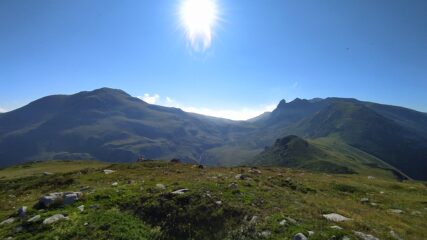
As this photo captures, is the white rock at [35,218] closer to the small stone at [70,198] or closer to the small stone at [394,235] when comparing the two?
the small stone at [70,198]

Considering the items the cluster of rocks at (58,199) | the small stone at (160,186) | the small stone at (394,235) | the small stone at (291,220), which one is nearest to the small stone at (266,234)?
the small stone at (291,220)

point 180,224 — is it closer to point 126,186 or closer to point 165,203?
point 165,203

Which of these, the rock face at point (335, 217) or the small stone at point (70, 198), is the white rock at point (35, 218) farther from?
the rock face at point (335, 217)

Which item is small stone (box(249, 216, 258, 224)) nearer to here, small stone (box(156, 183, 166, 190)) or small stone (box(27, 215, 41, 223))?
small stone (box(156, 183, 166, 190))

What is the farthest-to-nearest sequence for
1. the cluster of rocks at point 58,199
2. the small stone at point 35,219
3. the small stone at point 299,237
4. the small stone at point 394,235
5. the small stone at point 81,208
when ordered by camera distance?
the cluster of rocks at point 58,199 < the small stone at point 81,208 < the small stone at point 35,219 < the small stone at point 394,235 < the small stone at point 299,237

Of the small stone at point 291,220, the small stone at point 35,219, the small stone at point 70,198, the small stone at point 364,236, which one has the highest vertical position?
the small stone at point 70,198

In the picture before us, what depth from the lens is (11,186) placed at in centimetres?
3762

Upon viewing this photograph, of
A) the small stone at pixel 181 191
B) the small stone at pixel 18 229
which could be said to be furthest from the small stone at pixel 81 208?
the small stone at pixel 181 191

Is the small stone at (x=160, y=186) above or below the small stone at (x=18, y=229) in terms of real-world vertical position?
above

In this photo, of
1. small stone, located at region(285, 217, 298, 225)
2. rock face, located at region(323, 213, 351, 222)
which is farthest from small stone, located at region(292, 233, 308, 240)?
rock face, located at region(323, 213, 351, 222)

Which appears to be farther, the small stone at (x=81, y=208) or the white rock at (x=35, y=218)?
the small stone at (x=81, y=208)

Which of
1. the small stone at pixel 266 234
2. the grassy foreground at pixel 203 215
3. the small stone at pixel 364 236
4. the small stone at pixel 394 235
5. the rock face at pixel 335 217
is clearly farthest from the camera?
the rock face at pixel 335 217

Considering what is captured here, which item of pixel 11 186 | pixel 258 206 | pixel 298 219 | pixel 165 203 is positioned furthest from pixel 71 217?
pixel 11 186

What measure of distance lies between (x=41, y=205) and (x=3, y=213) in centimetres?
329
